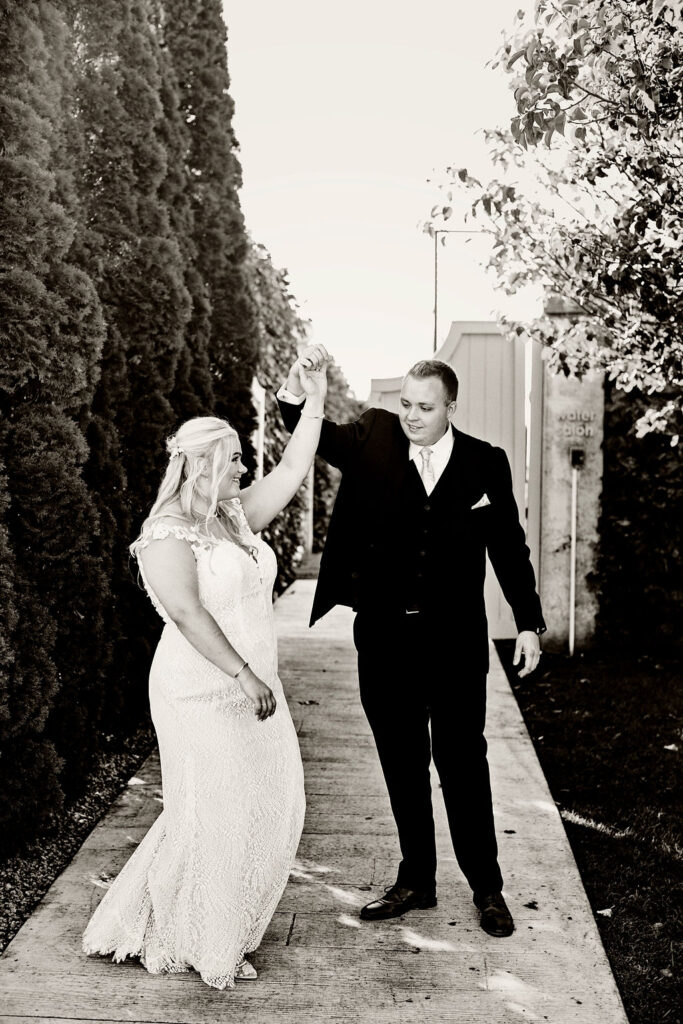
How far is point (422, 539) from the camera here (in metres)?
3.57

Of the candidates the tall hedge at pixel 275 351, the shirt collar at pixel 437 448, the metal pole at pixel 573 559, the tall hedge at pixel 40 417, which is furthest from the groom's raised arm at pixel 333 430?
the tall hedge at pixel 275 351

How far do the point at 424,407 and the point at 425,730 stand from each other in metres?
1.17

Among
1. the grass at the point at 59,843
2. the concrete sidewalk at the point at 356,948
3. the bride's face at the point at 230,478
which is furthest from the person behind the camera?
the grass at the point at 59,843

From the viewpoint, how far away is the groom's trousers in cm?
359

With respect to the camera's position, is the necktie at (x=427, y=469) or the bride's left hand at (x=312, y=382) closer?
the bride's left hand at (x=312, y=382)

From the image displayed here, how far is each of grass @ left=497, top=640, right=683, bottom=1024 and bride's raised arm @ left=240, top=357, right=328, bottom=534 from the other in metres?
1.94

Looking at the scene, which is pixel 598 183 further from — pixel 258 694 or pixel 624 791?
pixel 258 694

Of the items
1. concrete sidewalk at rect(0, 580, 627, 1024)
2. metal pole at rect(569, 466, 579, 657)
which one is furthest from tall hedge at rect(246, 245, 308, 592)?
concrete sidewalk at rect(0, 580, 627, 1024)

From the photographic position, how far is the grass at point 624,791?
348 cm

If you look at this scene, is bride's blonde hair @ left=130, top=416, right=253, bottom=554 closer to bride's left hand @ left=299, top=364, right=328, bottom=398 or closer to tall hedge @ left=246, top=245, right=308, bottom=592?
bride's left hand @ left=299, top=364, right=328, bottom=398

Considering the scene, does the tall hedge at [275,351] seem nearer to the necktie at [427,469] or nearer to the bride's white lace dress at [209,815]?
the necktie at [427,469]

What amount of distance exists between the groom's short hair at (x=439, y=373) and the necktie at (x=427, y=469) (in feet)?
0.65

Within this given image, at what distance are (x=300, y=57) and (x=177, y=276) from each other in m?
2.87

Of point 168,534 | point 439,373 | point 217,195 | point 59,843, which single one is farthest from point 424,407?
point 217,195
